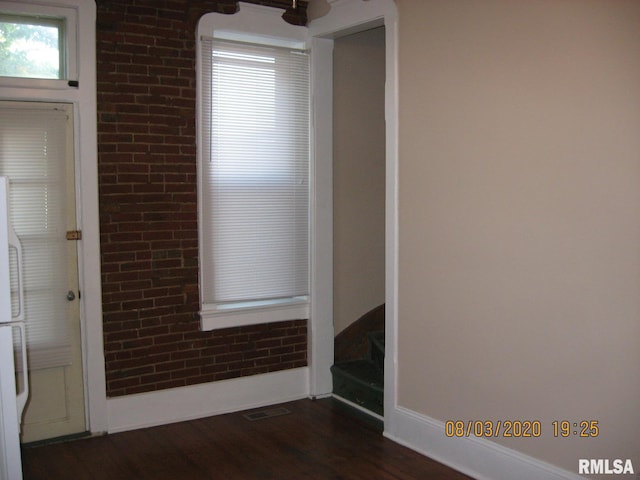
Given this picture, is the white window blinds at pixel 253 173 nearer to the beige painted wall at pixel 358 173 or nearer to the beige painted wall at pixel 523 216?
the beige painted wall at pixel 358 173

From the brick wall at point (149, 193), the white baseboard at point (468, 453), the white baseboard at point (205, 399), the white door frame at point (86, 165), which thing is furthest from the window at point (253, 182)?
the white baseboard at point (468, 453)

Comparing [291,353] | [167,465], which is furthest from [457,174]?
[167,465]

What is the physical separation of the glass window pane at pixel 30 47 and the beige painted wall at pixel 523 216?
2.07m

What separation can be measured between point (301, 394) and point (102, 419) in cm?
144

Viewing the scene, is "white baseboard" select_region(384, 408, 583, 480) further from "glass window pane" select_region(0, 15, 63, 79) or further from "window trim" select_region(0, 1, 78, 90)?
"glass window pane" select_region(0, 15, 63, 79)

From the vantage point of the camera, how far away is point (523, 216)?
3.15 meters

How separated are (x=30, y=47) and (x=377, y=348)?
3.02 meters

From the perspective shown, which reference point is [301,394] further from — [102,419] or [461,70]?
[461,70]

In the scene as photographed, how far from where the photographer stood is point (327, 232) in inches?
186

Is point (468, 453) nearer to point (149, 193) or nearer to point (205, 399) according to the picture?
point (205, 399)

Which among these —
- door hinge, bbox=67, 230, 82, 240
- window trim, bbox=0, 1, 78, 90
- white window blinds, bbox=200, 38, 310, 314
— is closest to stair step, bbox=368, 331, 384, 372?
white window blinds, bbox=200, 38, 310, 314

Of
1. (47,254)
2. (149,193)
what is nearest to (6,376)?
(47,254)

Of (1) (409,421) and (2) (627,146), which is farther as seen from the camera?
(1) (409,421)

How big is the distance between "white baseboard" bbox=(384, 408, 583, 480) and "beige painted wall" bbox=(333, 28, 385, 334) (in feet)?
3.74
